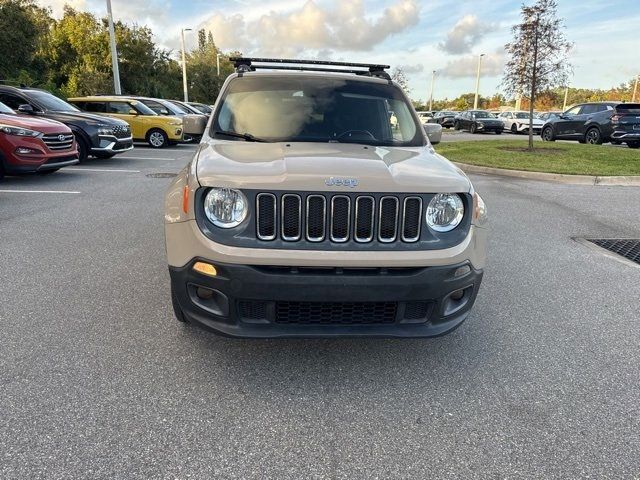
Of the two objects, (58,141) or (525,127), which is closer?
(58,141)

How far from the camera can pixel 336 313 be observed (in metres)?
2.58

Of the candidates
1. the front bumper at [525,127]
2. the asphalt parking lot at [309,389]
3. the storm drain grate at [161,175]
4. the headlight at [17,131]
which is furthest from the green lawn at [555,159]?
the front bumper at [525,127]

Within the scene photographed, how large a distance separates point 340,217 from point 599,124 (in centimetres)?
1996

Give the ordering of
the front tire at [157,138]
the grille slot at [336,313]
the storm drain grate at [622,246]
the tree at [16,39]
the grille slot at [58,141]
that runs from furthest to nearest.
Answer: the tree at [16,39], the front tire at [157,138], the grille slot at [58,141], the storm drain grate at [622,246], the grille slot at [336,313]

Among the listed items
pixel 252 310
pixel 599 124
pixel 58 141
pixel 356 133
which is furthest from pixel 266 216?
pixel 599 124

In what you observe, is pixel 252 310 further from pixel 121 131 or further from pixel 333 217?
pixel 121 131

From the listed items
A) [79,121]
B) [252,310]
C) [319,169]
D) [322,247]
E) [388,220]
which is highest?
[79,121]

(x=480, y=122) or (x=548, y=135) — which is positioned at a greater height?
(x=480, y=122)

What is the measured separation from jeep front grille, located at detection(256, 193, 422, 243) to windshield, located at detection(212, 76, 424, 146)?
1.18m

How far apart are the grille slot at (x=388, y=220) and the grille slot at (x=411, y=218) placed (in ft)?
0.17

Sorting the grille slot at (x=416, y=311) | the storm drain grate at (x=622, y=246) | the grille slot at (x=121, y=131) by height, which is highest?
the grille slot at (x=121, y=131)

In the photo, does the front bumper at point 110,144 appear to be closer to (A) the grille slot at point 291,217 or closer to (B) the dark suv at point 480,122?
(A) the grille slot at point 291,217

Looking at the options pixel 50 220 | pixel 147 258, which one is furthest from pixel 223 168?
pixel 50 220

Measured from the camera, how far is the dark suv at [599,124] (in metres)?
17.3
